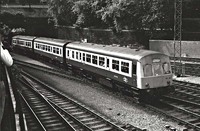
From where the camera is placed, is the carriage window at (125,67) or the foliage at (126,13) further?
the foliage at (126,13)

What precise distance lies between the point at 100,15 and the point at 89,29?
4.41 meters

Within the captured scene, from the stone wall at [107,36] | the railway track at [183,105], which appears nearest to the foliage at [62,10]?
the stone wall at [107,36]

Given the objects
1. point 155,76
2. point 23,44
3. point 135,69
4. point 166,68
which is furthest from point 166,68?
point 23,44

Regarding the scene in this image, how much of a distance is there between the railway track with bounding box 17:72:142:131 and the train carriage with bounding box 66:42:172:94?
9.51 feet

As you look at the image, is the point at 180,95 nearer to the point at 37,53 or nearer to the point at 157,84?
the point at 157,84

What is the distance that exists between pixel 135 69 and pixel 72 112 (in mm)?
4065

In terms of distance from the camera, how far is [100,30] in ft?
123

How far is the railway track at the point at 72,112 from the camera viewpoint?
12461 mm

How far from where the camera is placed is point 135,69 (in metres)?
15.5

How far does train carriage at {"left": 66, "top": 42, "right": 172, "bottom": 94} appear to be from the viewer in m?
15.2

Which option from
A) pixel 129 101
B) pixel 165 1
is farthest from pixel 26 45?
pixel 129 101

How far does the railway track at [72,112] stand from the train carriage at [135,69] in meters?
2.90

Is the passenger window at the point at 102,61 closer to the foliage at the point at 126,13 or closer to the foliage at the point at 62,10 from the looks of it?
the foliage at the point at 126,13

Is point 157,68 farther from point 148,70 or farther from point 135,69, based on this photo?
point 135,69
